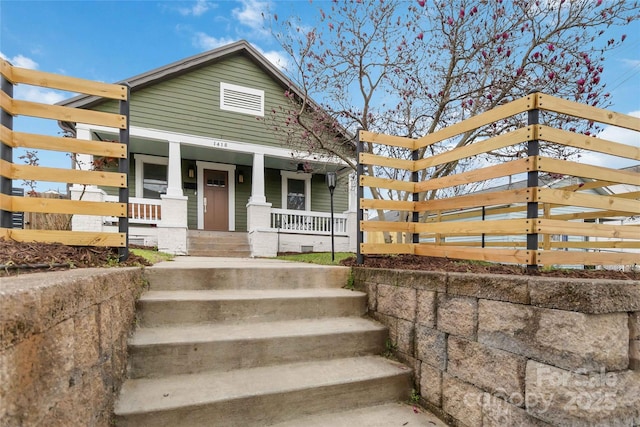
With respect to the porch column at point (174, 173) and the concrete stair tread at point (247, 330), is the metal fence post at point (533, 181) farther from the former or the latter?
the porch column at point (174, 173)

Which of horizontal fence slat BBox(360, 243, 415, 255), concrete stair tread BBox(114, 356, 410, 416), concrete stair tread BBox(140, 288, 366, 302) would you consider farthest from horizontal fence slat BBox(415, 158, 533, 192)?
concrete stair tread BBox(114, 356, 410, 416)

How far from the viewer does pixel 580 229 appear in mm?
1916

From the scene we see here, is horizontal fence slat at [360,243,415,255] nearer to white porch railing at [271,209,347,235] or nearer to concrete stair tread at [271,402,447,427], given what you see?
concrete stair tread at [271,402,447,427]

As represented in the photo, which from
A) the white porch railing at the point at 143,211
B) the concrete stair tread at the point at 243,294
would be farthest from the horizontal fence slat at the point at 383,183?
the white porch railing at the point at 143,211

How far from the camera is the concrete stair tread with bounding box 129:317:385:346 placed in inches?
76.7

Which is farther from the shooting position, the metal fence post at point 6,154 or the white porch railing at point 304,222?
the white porch railing at point 304,222

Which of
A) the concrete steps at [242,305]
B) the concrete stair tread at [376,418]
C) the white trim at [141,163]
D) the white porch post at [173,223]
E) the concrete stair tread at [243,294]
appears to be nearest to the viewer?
the concrete stair tread at [376,418]

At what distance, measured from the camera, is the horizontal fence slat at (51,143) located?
2.19 m

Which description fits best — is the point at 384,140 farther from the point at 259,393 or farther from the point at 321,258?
the point at 321,258

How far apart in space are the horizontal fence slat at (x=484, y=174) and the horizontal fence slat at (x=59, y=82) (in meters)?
2.87

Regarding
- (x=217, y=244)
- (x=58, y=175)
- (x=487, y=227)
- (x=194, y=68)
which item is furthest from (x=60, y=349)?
(x=194, y=68)

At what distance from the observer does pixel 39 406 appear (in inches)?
35.9

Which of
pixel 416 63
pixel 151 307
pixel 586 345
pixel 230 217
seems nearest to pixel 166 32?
pixel 230 217

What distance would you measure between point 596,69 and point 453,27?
217 cm
